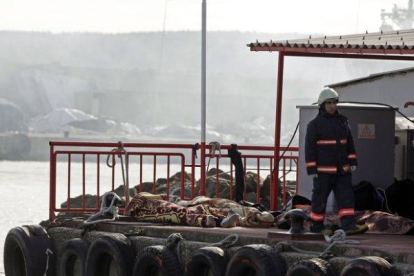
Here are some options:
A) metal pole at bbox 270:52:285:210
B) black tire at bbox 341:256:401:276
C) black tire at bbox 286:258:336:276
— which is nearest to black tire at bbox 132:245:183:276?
black tire at bbox 286:258:336:276

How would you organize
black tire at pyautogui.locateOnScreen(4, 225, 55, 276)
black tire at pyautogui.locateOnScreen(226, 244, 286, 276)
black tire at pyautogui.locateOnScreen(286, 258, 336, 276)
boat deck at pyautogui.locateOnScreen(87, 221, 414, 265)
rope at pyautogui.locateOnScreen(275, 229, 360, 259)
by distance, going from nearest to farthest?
black tire at pyautogui.locateOnScreen(286, 258, 336, 276) < boat deck at pyautogui.locateOnScreen(87, 221, 414, 265) < rope at pyautogui.locateOnScreen(275, 229, 360, 259) < black tire at pyautogui.locateOnScreen(226, 244, 286, 276) < black tire at pyautogui.locateOnScreen(4, 225, 55, 276)

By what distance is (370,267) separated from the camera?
32.4 feet

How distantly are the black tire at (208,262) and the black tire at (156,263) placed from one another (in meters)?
0.37

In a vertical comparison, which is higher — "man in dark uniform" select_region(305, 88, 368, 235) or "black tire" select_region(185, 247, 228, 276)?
"man in dark uniform" select_region(305, 88, 368, 235)

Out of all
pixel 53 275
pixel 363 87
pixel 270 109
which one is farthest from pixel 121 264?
pixel 270 109

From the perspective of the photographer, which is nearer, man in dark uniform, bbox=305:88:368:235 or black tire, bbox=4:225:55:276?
man in dark uniform, bbox=305:88:368:235

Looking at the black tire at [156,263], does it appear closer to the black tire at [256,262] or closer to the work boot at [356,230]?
the black tire at [256,262]

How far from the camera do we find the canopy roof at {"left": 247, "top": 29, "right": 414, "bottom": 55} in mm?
Result: 13430

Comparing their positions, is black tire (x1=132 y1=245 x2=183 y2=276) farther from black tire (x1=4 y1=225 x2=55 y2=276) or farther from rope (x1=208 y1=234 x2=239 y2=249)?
black tire (x1=4 y1=225 x2=55 y2=276)

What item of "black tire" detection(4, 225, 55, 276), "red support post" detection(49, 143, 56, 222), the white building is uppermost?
the white building

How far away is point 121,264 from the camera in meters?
13.3

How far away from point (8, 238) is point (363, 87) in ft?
26.8

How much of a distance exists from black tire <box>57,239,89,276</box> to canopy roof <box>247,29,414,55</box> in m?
3.31

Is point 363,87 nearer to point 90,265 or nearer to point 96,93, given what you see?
point 90,265
